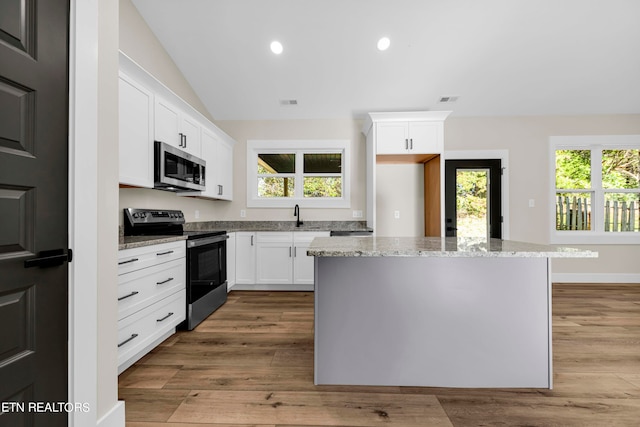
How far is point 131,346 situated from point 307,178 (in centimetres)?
325

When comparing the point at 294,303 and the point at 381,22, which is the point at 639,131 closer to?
the point at 381,22

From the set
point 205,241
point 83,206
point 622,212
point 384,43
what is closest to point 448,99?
point 384,43

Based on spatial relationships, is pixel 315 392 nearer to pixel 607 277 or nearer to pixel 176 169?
pixel 176 169

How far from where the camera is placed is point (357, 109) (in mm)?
4371

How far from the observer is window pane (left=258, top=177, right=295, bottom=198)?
472 centimetres

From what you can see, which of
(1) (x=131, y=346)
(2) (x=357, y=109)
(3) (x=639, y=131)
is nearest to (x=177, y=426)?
(1) (x=131, y=346)

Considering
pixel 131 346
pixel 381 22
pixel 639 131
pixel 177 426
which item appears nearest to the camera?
pixel 177 426

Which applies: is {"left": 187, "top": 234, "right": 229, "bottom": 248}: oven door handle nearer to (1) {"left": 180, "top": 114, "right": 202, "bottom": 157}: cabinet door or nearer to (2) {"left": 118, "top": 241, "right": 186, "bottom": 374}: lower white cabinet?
(2) {"left": 118, "top": 241, "right": 186, "bottom": 374}: lower white cabinet

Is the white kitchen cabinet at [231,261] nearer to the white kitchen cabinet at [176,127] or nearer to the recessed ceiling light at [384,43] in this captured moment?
the white kitchen cabinet at [176,127]

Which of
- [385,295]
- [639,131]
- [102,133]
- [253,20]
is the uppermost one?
[253,20]

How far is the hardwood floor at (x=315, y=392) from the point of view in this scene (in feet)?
5.08

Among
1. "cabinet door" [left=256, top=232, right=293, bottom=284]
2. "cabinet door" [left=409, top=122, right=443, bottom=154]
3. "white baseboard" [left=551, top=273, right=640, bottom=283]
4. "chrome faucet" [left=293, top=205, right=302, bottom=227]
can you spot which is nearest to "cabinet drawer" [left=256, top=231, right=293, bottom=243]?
"cabinet door" [left=256, top=232, right=293, bottom=284]

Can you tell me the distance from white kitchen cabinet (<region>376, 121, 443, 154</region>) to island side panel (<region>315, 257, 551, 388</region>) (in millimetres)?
2443

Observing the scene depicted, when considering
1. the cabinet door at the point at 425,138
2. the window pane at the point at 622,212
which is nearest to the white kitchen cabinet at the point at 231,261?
the cabinet door at the point at 425,138
